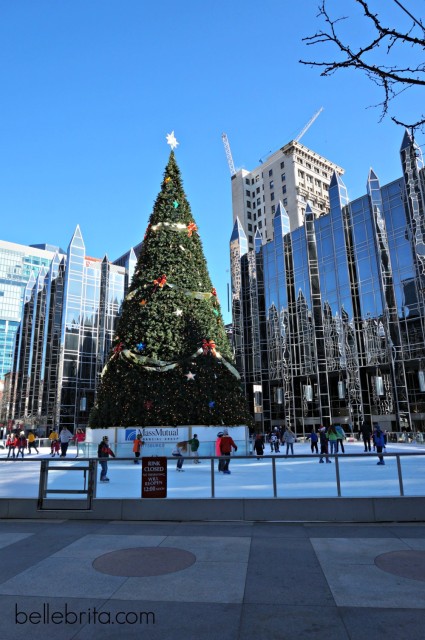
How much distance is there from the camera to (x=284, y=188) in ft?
281

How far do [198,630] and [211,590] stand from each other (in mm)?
963

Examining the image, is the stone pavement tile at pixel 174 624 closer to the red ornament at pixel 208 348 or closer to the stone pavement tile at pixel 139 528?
A: the stone pavement tile at pixel 139 528

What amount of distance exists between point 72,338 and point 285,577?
166ft

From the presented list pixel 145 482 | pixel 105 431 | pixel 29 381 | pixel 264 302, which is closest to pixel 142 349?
pixel 105 431

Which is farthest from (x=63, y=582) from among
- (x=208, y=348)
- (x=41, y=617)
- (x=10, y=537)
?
(x=208, y=348)

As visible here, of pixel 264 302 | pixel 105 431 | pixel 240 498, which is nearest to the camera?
pixel 240 498

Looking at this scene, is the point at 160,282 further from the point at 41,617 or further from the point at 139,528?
the point at 41,617

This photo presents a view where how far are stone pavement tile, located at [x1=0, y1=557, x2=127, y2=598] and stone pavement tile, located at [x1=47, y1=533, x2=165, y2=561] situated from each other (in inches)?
18.8

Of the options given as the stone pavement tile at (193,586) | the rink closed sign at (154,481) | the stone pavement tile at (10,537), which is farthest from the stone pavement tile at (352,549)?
the stone pavement tile at (10,537)

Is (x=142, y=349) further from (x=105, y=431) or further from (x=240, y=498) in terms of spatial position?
(x=240, y=498)

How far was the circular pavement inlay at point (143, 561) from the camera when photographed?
5129 millimetres

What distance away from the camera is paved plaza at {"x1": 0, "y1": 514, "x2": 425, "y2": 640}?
3.64 metres

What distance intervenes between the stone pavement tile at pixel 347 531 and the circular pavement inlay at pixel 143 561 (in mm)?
2329

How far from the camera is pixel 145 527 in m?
7.87
